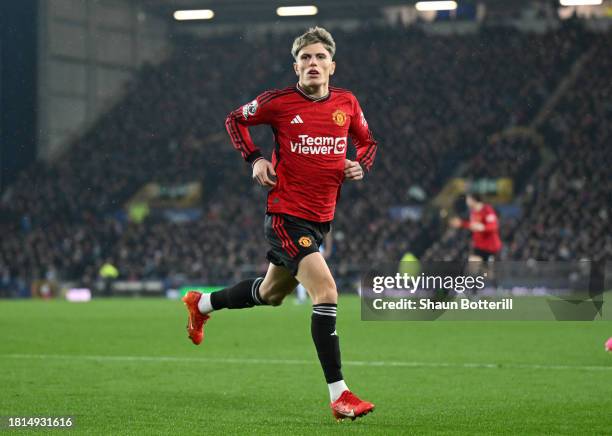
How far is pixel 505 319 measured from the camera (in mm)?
14773

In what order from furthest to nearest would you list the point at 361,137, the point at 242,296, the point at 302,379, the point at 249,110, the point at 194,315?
the point at 302,379 < the point at 194,315 < the point at 242,296 < the point at 361,137 < the point at 249,110

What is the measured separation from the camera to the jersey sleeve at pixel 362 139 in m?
5.90

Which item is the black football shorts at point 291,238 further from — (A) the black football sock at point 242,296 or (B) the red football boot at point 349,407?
(B) the red football boot at point 349,407

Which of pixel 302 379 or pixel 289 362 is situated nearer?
pixel 302 379

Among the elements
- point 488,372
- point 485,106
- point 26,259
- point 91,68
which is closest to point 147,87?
point 91,68

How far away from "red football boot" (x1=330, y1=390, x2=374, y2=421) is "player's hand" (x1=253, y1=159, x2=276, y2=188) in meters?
1.17

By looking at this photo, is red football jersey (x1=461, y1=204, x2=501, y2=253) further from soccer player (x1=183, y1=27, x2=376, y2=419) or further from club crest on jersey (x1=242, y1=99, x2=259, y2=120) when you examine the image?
club crest on jersey (x1=242, y1=99, x2=259, y2=120)

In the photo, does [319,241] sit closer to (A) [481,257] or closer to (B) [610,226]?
(A) [481,257]

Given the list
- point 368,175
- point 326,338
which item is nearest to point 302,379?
point 326,338

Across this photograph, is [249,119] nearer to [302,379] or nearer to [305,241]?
[305,241]

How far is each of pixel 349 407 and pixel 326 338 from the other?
1.46 feet

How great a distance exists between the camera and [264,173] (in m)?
5.44

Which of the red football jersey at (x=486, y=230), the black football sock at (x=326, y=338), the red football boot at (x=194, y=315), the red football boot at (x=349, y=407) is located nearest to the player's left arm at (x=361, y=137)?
the black football sock at (x=326, y=338)

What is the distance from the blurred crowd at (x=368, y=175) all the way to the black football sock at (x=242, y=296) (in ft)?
61.9
